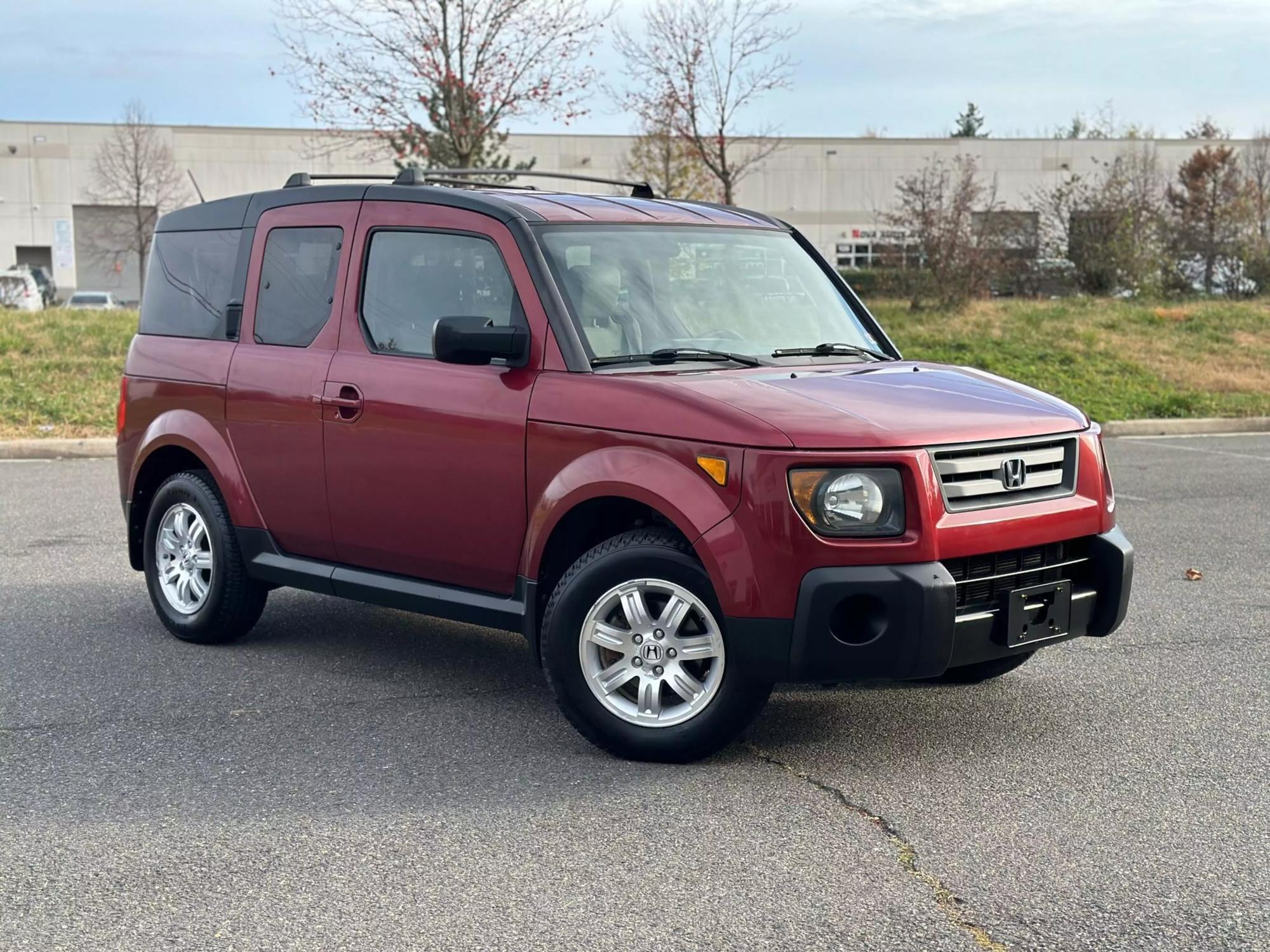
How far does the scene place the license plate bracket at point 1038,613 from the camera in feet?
15.4

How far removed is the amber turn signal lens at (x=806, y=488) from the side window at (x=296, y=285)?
2.40 meters

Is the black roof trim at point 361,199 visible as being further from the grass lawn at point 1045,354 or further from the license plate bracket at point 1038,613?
the grass lawn at point 1045,354

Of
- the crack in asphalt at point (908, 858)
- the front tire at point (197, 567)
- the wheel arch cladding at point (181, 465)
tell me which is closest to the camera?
the crack in asphalt at point (908, 858)

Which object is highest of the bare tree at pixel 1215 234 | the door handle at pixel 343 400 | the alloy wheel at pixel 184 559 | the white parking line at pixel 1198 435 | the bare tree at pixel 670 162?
the bare tree at pixel 670 162

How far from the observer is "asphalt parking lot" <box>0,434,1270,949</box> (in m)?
3.58

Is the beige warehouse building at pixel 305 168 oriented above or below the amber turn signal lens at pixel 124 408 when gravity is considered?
above

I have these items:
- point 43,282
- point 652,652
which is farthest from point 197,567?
point 43,282

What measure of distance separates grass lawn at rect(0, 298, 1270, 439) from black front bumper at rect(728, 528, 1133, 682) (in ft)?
38.7

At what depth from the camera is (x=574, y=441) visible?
496cm

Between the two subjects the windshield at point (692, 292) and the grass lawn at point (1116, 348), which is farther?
the grass lawn at point (1116, 348)

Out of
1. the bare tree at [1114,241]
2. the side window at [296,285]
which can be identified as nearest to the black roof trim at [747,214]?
the side window at [296,285]

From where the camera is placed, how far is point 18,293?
28016 millimetres

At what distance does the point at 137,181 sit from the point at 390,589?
5047cm

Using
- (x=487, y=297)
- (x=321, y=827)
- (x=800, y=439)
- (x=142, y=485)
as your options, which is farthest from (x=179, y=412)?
(x=800, y=439)
